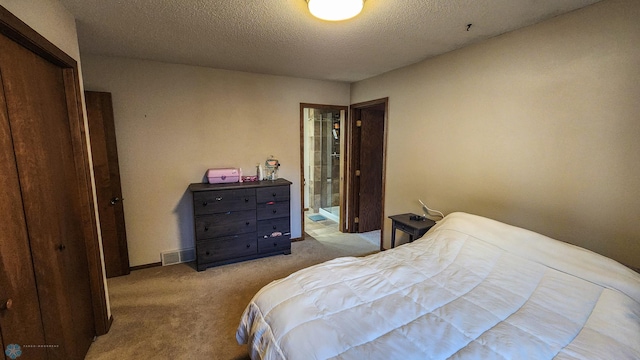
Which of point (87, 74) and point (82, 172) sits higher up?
point (87, 74)

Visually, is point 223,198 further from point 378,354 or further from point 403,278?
point 378,354

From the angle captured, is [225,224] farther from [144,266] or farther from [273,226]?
[144,266]

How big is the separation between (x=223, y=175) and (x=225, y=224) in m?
0.62

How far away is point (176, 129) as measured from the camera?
309cm

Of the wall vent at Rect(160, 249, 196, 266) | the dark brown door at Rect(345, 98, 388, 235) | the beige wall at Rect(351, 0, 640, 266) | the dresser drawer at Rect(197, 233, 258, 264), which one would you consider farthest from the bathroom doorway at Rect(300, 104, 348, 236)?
the beige wall at Rect(351, 0, 640, 266)

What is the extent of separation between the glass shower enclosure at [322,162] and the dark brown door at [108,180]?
11.2 ft

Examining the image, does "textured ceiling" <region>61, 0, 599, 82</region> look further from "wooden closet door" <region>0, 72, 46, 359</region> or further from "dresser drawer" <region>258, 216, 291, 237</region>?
"dresser drawer" <region>258, 216, 291, 237</region>

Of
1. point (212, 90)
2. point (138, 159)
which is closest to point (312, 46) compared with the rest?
point (212, 90)

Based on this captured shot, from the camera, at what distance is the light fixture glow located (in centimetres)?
152

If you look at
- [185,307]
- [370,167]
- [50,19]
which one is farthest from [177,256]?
[370,167]

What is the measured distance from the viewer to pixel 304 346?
3.54ft

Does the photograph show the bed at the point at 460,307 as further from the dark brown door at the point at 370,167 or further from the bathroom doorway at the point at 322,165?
the bathroom doorway at the point at 322,165

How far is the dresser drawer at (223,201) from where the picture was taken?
2.89 meters

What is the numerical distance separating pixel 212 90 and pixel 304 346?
308 cm
